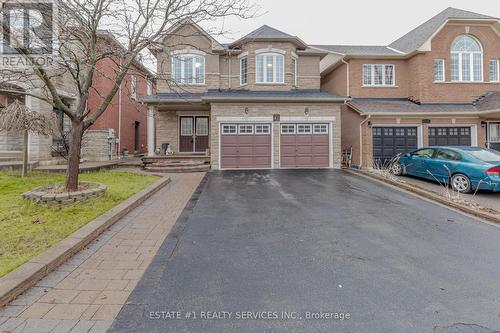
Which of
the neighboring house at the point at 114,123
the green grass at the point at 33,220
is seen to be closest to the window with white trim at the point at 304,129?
the neighboring house at the point at 114,123

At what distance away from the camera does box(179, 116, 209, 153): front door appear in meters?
17.9

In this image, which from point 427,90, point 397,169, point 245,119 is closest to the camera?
point 397,169

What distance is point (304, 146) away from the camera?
1523 cm

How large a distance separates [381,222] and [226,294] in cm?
417

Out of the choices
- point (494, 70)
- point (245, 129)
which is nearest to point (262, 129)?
point (245, 129)

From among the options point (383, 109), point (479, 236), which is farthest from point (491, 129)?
point (479, 236)

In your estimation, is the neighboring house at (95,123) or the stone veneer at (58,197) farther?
the neighboring house at (95,123)

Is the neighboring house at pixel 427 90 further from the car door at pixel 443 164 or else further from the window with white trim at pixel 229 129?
the window with white trim at pixel 229 129

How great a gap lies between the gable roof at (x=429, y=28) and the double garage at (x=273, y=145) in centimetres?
838

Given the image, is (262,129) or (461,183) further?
(262,129)

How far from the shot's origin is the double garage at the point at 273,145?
48.7ft

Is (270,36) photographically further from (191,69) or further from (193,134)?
(193,134)

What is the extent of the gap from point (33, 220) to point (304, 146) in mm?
12713

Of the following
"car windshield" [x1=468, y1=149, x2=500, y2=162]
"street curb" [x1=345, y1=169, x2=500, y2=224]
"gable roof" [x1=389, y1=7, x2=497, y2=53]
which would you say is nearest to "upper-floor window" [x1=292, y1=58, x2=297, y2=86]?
"gable roof" [x1=389, y1=7, x2=497, y2=53]
